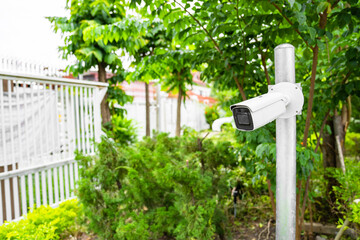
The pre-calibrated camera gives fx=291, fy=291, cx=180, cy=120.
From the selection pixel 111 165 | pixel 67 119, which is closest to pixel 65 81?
pixel 67 119

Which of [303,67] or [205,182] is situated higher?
[303,67]

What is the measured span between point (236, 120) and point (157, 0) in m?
1.48

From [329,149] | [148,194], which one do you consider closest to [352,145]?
[329,149]

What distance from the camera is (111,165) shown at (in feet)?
8.41

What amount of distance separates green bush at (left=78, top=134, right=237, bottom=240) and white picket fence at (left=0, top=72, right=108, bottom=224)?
42 cm

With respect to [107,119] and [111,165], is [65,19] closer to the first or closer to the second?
[107,119]

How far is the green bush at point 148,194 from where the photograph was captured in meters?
2.30

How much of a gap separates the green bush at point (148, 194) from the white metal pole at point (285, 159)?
1.51 metres

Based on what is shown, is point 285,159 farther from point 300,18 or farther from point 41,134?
point 41,134

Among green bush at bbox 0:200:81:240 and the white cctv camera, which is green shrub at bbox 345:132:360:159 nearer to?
green bush at bbox 0:200:81:240

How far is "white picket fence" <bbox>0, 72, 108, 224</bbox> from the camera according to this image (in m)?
2.86

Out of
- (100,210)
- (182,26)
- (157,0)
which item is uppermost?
(157,0)

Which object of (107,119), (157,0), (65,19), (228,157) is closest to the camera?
(157,0)

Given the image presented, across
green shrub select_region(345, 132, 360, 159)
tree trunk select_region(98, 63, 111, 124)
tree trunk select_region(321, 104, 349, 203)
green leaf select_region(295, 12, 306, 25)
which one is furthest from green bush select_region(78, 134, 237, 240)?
green shrub select_region(345, 132, 360, 159)
